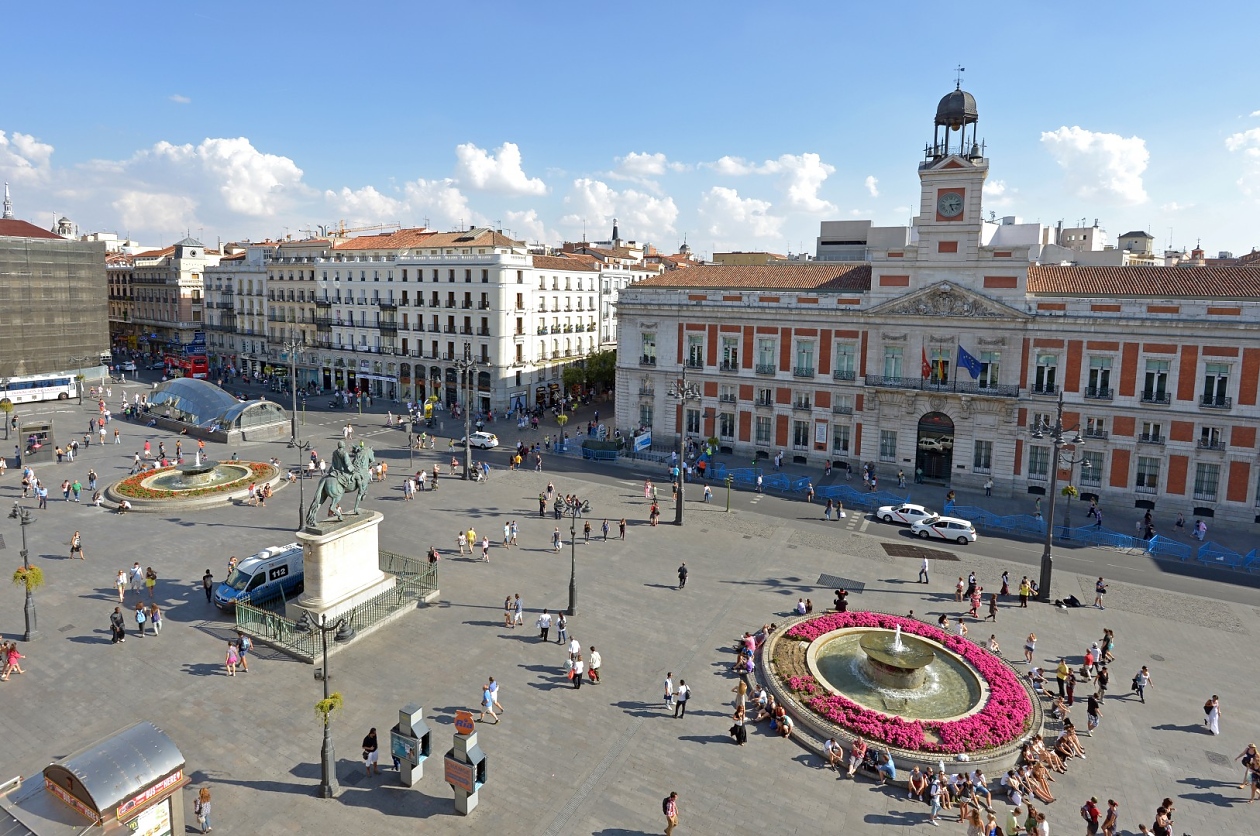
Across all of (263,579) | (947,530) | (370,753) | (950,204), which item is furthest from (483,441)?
(370,753)

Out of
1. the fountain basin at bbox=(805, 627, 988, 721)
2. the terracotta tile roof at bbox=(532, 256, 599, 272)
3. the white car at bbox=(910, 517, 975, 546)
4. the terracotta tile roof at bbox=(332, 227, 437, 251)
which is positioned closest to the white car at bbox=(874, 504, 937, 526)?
the white car at bbox=(910, 517, 975, 546)

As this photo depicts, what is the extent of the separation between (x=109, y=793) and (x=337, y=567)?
11662 millimetres

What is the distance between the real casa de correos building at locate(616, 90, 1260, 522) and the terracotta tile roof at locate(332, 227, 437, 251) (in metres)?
30.4

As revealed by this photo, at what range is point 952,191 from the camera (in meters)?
45.5

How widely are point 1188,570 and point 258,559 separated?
38.8m

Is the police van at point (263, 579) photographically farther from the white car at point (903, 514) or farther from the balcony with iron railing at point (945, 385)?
the balcony with iron railing at point (945, 385)

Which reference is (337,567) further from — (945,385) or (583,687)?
(945,385)

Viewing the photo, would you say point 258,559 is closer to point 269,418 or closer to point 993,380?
point 269,418

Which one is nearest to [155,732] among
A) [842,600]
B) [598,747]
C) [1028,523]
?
[598,747]

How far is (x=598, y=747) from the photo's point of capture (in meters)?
19.5

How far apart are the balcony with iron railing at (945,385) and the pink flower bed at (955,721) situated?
2471 cm

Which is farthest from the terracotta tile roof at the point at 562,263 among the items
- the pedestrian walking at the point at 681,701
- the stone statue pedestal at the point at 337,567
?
the pedestrian walking at the point at 681,701

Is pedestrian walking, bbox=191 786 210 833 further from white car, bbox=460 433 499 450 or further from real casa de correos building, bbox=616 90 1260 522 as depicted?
real casa de correos building, bbox=616 90 1260 522

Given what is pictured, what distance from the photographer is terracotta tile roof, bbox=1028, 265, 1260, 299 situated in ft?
133
